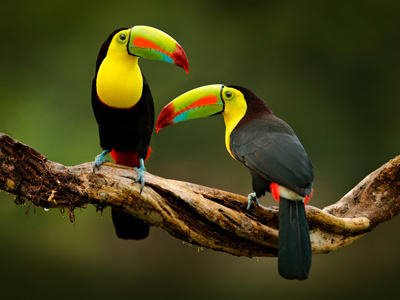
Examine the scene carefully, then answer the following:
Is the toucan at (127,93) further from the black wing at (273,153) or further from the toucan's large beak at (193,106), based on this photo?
the black wing at (273,153)

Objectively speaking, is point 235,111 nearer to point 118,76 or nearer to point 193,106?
point 193,106

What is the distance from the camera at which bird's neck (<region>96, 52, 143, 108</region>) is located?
2324mm

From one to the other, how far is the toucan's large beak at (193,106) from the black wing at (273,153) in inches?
6.7

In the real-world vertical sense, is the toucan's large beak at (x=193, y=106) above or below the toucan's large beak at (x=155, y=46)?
below

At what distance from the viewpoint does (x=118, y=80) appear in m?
2.32

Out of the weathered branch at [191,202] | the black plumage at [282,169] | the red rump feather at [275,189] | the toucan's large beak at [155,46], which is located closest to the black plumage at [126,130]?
the toucan's large beak at [155,46]

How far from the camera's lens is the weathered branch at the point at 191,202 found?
183cm

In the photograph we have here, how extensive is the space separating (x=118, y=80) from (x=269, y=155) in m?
0.72

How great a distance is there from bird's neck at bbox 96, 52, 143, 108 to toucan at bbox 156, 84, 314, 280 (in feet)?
0.71

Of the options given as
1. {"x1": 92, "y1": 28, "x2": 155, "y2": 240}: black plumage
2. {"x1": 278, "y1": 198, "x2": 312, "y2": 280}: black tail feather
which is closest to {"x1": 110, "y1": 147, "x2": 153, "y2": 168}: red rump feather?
{"x1": 92, "y1": 28, "x2": 155, "y2": 240}: black plumage

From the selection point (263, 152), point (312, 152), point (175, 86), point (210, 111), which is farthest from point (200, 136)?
point (263, 152)

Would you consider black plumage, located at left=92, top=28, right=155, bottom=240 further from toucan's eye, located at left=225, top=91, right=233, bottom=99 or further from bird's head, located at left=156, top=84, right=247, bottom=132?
toucan's eye, located at left=225, top=91, right=233, bottom=99

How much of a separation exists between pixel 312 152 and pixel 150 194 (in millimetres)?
3411

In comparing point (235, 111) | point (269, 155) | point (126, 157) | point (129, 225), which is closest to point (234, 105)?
point (235, 111)
